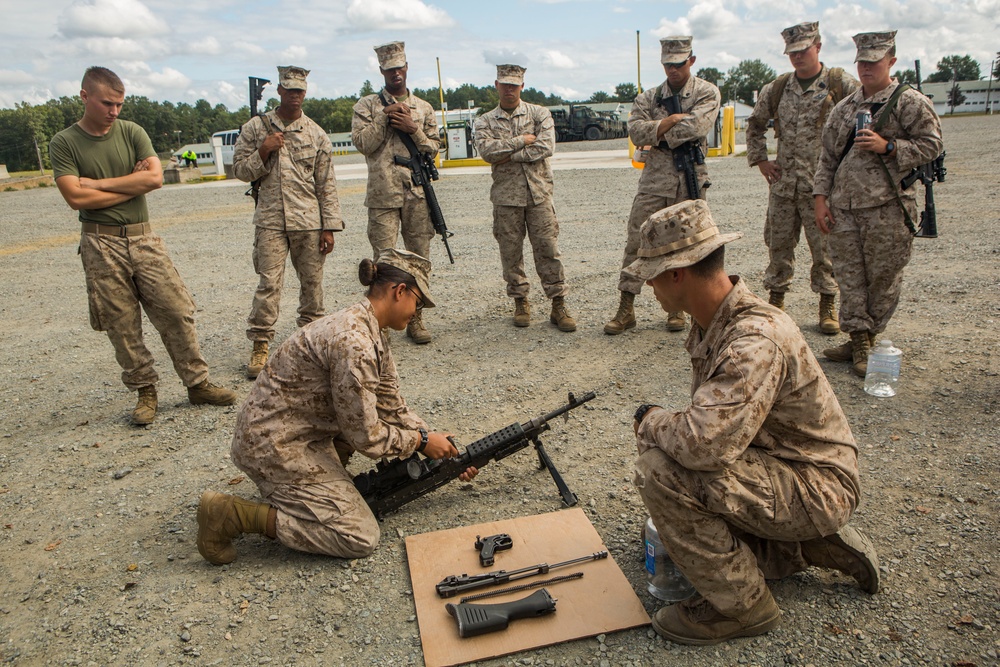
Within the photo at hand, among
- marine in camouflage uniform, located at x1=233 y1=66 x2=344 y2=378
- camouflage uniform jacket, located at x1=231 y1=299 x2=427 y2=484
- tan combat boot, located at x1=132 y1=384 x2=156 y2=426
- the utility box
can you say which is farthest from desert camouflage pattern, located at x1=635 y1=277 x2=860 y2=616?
the utility box

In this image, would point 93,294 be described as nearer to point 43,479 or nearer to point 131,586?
point 43,479

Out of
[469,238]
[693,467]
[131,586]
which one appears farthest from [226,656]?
[469,238]

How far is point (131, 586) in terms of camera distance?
10.9 ft

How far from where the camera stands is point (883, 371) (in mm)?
4957

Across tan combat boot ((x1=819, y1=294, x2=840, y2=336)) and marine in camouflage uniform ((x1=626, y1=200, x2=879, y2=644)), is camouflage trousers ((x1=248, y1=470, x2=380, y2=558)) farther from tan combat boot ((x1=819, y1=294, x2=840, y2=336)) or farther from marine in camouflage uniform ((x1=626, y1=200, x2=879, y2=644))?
tan combat boot ((x1=819, y1=294, x2=840, y2=336))

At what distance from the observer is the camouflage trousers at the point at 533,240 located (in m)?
6.55

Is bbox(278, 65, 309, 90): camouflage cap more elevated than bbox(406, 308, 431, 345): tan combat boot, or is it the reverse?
bbox(278, 65, 309, 90): camouflage cap

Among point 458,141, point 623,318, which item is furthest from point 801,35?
point 458,141

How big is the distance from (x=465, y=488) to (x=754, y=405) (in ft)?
6.84

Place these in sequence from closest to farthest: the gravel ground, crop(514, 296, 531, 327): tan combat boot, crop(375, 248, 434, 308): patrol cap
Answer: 1. the gravel ground
2. crop(375, 248, 434, 308): patrol cap
3. crop(514, 296, 531, 327): tan combat boot

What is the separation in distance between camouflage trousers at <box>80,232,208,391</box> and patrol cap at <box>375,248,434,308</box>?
7.48 feet

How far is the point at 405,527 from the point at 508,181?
12.3 feet

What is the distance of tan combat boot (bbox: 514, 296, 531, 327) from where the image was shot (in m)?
6.80

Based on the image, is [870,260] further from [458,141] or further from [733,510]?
[458,141]
